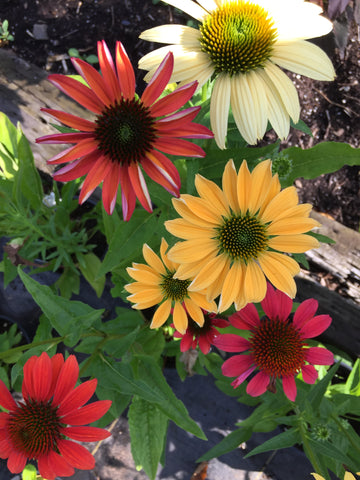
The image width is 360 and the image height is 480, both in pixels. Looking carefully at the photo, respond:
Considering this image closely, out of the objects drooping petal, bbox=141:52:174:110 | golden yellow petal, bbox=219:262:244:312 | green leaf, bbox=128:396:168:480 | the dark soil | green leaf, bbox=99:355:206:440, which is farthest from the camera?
the dark soil

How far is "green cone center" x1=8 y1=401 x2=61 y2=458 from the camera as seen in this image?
790 millimetres

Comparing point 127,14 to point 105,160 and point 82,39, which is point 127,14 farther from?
point 105,160

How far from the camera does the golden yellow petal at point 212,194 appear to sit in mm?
743

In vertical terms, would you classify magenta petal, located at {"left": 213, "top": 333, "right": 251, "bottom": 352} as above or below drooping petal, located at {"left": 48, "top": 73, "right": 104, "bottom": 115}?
below

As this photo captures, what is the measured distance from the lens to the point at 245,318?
99 cm

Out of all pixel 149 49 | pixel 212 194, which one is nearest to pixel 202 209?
pixel 212 194

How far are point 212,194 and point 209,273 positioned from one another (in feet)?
0.52

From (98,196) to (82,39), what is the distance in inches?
39.7

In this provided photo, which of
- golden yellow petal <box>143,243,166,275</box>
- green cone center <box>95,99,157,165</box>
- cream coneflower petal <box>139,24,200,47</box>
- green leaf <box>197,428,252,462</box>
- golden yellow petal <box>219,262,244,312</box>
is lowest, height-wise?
green leaf <box>197,428,252,462</box>

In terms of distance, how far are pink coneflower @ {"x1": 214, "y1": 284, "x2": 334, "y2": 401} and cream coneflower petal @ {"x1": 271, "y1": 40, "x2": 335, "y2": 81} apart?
480mm

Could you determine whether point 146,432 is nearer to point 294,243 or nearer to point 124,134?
point 294,243

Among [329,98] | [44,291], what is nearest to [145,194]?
[44,291]

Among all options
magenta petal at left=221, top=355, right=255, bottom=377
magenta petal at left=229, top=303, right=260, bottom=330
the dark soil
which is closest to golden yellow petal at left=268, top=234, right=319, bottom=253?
magenta petal at left=229, top=303, right=260, bottom=330

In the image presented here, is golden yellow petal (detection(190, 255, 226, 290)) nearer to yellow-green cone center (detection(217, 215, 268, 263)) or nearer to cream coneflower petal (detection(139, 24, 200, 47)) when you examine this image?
yellow-green cone center (detection(217, 215, 268, 263))
